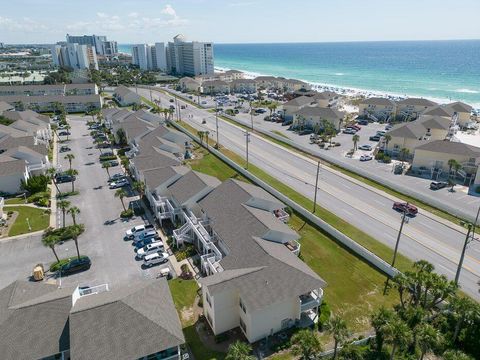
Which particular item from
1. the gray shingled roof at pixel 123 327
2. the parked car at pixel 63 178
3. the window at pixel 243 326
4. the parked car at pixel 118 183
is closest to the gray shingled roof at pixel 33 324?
the gray shingled roof at pixel 123 327

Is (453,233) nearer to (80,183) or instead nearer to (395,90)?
(80,183)

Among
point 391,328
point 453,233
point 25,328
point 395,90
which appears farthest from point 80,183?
point 395,90

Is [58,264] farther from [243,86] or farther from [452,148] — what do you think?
[243,86]

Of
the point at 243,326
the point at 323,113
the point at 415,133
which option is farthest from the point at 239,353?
the point at 323,113

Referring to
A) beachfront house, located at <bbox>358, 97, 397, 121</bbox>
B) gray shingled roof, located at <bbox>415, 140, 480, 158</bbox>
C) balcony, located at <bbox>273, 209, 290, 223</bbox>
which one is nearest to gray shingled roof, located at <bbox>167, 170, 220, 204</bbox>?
balcony, located at <bbox>273, 209, 290, 223</bbox>

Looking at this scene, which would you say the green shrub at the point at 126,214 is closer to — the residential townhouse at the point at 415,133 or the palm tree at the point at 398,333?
the palm tree at the point at 398,333

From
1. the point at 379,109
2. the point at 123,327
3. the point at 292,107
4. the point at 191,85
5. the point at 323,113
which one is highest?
the point at 191,85

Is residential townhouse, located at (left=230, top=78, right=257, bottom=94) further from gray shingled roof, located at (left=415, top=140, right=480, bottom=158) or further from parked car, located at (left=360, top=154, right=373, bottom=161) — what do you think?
gray shingled roof, located at (left=415, top=140, right=480, bottom=158)

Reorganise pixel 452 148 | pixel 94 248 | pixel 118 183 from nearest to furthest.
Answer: pixel 94 248 → pixel 118 183 → pixel 452 148
